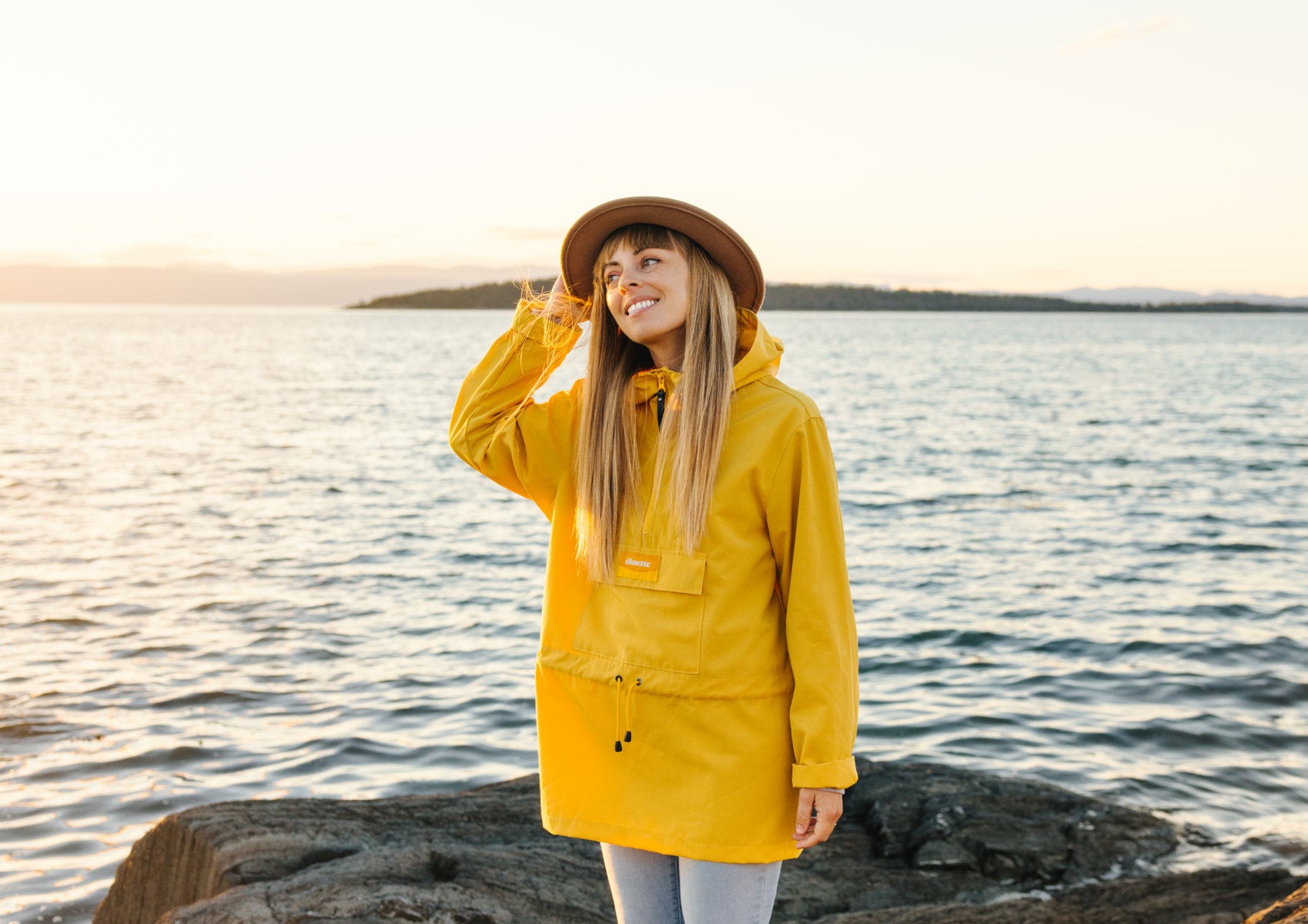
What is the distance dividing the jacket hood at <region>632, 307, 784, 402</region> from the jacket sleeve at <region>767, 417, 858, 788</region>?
0.72 feet

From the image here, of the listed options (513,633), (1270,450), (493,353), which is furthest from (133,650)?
(1270,450)

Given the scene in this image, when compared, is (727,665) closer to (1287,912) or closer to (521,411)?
(521,411)

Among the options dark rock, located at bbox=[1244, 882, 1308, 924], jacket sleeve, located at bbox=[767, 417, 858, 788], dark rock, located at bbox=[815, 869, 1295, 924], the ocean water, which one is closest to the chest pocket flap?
jacket sleeve, located at bbox=[767, 417, 858, 788]

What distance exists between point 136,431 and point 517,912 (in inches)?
1028

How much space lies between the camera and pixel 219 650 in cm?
965

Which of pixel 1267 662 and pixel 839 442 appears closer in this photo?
pixel 1267 662

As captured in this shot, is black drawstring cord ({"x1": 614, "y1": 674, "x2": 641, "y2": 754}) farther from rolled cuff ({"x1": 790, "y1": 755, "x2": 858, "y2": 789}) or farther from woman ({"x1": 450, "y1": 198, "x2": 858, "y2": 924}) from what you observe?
rolled cuff ({"x1": 790, "y1": 755, "x2": 858, "y2": 789})

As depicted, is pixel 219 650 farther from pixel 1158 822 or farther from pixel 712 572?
pixel 712 572

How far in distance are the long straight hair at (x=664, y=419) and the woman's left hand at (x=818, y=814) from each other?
636 mm

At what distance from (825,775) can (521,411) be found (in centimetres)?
120

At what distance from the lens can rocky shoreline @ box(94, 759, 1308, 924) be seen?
12.3 ft

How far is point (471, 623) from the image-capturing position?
35.2 ft

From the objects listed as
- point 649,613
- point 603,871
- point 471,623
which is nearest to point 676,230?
point 649,613

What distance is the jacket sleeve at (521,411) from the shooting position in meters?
2.94
